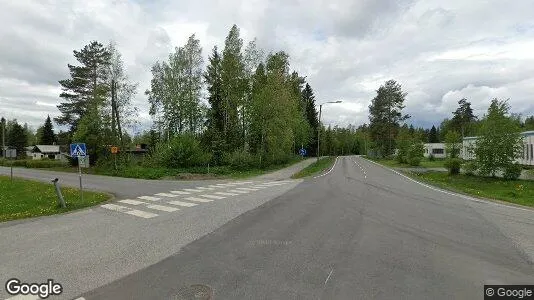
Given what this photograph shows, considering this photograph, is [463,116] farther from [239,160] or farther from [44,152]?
[44,152]

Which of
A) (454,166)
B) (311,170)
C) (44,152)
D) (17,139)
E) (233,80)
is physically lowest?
(311,170)

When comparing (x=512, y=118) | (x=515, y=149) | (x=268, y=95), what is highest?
(x=268, y=95)

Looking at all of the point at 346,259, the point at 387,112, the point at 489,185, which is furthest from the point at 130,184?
the point at 387,112

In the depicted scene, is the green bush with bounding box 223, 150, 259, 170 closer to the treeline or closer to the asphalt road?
the treeline

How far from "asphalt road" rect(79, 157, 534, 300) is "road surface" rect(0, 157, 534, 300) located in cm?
2

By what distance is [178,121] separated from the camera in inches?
1921

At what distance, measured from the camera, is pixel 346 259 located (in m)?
7.00

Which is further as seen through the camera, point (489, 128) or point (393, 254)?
point (489, 128)

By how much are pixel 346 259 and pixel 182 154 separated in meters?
29.7

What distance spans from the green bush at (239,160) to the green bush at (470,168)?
1964 centimetres

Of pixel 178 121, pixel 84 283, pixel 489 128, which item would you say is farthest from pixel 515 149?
pixel 178 121

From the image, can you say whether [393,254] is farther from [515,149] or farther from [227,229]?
[515,149]

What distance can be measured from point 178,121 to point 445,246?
4409cm

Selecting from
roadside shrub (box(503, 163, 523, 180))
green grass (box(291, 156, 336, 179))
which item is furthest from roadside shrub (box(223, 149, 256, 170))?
roadside shrub (box(503, 163, 523, 180))
